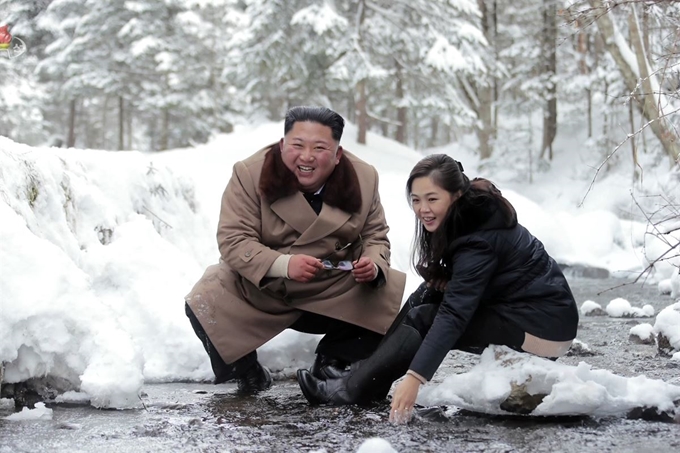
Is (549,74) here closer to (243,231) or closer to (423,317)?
(243,231)

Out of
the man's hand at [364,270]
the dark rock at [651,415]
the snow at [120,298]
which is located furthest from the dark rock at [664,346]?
the man's hand at [364,270]

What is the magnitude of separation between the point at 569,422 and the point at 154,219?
12.5 ft

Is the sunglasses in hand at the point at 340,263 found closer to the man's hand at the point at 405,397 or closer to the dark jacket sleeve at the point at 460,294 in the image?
the dark jacket sleeve at the point at 460,294

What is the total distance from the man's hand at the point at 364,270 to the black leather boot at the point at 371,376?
0.33 metres

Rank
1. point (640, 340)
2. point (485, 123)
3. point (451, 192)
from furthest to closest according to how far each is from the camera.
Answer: point (485, 123)
point (640, 340)
point (451, 192)

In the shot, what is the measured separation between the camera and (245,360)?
361cm

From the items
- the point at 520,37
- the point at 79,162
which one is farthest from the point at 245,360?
the point at 520,37

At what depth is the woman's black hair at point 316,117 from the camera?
11.4 feet

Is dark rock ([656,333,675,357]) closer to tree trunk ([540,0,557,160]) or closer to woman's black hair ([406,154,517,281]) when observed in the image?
woman's black hair ([406,154,517,281])

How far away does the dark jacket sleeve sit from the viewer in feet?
9.21

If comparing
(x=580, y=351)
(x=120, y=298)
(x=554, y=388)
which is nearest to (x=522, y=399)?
(x=554, y=388)

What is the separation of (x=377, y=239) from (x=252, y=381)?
0.92 m

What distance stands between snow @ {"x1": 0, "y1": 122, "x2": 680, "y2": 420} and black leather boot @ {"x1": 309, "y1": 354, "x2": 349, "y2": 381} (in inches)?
16.7

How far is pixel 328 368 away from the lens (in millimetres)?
3432
